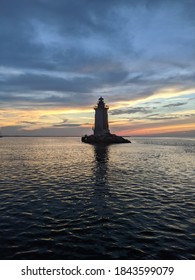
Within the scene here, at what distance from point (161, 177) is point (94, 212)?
16848mm

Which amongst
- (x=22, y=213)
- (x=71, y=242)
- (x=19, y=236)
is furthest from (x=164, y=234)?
(x=22, y=213)

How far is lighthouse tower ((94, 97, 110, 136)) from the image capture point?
126156 millimetres

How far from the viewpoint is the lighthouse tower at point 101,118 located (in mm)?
126156

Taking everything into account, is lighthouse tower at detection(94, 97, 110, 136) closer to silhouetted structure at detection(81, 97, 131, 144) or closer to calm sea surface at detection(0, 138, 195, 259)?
silhouetted structure at detection(81, 97, 131, 144)

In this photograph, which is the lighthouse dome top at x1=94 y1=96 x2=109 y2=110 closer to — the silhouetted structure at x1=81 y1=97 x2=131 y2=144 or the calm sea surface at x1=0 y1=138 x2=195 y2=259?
the silhouetted structure at x1=81 y1=97 x2=131 y2=144

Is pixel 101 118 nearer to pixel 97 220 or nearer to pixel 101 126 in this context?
pixel 101 126

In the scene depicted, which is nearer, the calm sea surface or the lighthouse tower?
the calm sea surface

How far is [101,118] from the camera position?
127062 millimetres

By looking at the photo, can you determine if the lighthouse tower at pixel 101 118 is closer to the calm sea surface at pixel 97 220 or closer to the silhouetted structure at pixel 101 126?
the silhouetted structure at pixel 101 126

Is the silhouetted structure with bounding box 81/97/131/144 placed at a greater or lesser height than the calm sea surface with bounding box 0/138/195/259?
greater

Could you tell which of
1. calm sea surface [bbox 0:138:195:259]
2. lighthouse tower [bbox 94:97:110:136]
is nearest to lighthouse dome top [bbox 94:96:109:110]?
lighthouse tower [bbox 94:97:110:136]

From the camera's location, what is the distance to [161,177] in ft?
104

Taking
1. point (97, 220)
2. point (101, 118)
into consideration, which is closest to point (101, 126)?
point (101, 118)
